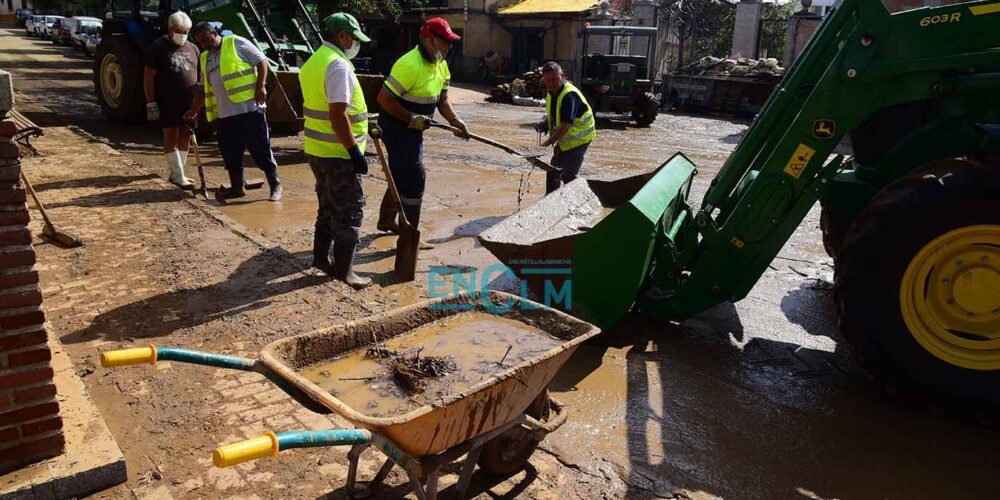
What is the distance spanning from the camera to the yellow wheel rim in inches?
147

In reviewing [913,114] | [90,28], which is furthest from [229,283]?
[90,28]

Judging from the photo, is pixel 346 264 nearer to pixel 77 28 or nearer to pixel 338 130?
pixel 338 130

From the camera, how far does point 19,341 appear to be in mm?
2645

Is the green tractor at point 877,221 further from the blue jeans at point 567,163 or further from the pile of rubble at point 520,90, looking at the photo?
the pile of rubble at point 520,90

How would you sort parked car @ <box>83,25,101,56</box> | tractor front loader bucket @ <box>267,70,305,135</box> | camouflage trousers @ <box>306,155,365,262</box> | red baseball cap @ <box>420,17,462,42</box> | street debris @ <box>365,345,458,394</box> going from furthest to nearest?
parked car @ <box>83,25,101,56</box> < tractor front loader bucket @ <box>267,70,305,135</box> < red baseball cap @ <box>420,17,462,42</box> < camouflage trousers @ <box>306,155,365,262</box> < street debris @ <box>365,345,458,394</box>

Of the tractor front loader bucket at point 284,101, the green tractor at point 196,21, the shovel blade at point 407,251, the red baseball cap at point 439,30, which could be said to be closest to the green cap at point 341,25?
the red baseball cap at point 439,30

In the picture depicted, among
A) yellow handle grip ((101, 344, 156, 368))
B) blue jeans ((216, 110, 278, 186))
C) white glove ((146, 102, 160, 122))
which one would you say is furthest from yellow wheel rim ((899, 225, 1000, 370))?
white glove ((146, 102, 160, 122))

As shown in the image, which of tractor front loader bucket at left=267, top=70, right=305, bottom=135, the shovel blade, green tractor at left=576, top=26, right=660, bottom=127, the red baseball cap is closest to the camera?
the shovel blade

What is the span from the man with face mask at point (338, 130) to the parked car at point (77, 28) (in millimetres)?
31142

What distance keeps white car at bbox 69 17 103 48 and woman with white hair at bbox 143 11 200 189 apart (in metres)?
27.2

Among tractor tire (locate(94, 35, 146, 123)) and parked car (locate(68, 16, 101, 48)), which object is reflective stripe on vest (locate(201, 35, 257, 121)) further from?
parked car (locate(68, 16, 101, 48))

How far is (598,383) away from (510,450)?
4.14 ft

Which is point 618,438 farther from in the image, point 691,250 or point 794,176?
point 794,176

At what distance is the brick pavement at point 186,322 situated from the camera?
10.1ft
